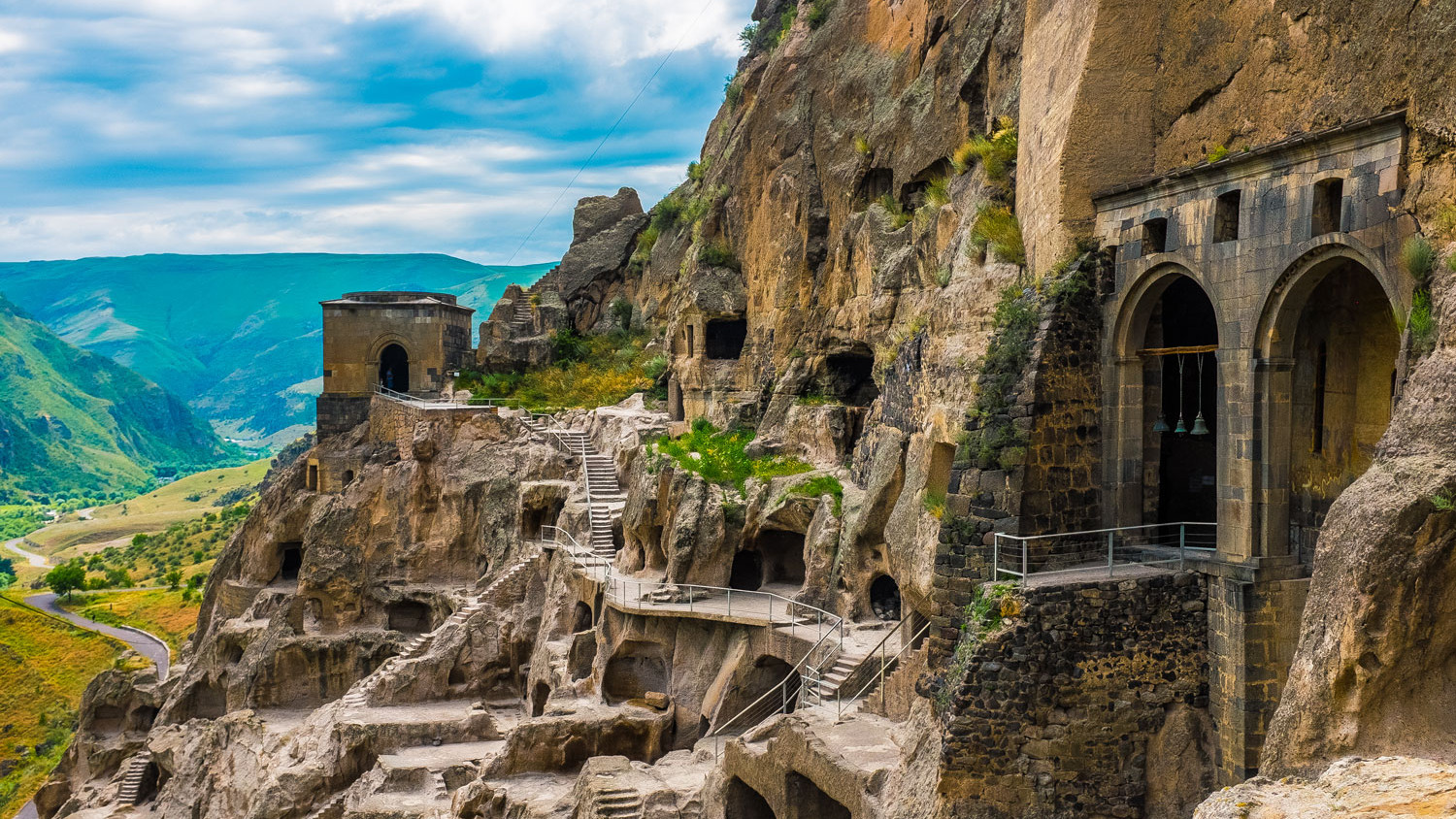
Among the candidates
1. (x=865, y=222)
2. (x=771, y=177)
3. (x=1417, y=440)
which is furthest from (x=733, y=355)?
(x=1417, y=440)

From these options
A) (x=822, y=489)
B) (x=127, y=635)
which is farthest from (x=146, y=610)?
(x=822, y=489)

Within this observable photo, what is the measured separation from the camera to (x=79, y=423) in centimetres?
15288

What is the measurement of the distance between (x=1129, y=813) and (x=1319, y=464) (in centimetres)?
473

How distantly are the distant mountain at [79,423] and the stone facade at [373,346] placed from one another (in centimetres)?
10733

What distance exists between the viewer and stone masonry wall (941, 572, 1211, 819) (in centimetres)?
1431

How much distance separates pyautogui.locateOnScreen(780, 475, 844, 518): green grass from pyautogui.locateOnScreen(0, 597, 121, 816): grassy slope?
36174mm

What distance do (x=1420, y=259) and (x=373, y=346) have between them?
41.8 meters

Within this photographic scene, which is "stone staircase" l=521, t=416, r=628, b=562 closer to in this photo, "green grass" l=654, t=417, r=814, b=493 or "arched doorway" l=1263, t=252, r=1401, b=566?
"green grass" l=654, t=417, r=814, b=493

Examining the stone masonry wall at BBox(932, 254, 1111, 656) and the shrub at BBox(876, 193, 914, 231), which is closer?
the stone masonry wall at BBox(932, 254, 1111, 656)

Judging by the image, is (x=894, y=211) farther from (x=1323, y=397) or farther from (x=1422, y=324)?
(x=1422, y=324)

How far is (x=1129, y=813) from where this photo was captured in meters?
14.3

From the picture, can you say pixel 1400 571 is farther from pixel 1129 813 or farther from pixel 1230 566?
pixel 1129 813

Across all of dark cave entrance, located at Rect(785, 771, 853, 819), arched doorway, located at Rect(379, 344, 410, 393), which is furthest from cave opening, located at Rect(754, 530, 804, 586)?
arched doorway, located at Rect(379, 344, 410, 393)

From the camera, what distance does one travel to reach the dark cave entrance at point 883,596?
77.3ft
